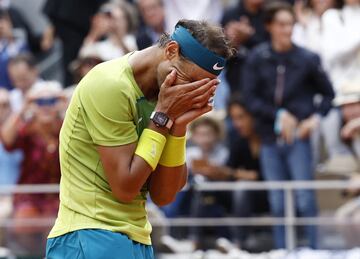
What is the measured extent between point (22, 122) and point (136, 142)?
5936mm

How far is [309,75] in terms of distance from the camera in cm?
974

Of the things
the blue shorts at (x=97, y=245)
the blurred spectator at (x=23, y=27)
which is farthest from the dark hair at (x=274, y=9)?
the blue shorts at (x=97, y=245)

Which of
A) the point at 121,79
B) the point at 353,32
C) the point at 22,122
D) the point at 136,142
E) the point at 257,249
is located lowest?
the point at 257,249

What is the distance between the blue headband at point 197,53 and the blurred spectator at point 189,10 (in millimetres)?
6205

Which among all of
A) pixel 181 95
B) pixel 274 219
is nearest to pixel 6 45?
pixel 274 219

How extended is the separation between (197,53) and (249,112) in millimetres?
5197

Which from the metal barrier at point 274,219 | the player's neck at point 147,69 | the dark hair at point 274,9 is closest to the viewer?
the player's neck at point 147,69

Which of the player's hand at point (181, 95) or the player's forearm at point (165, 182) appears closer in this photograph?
the player's hand at point (181, 95)

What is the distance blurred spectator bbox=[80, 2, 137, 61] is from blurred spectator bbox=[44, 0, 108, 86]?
50 cm

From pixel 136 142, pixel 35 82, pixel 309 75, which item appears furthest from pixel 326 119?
pixel 136 142

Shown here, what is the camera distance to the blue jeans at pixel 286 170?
9.40 m

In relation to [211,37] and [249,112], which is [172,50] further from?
[249,112]

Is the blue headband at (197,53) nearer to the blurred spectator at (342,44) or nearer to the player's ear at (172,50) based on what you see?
the player's ear at (172,50)

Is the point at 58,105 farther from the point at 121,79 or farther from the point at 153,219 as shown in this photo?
the point at 121,79
